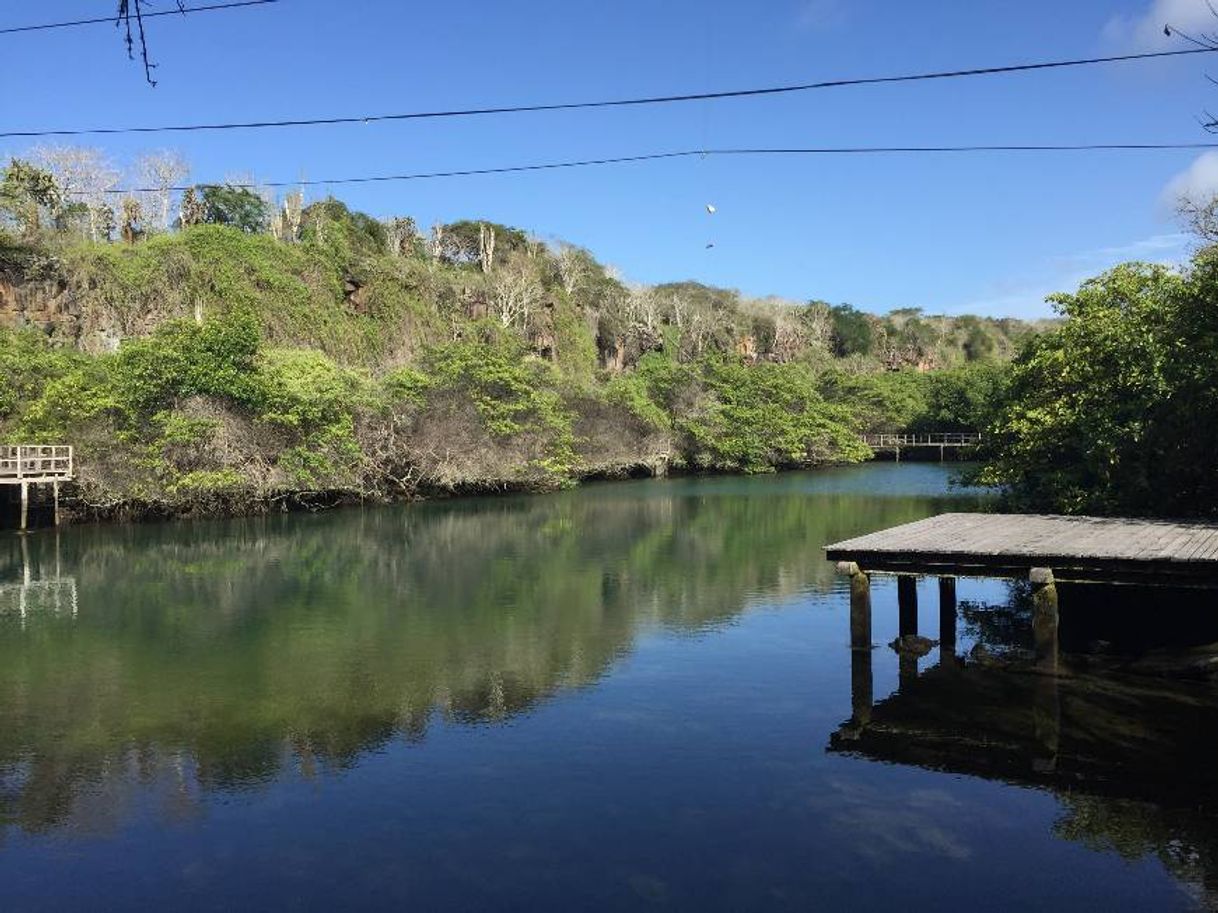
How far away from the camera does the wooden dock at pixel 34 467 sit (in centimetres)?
3098

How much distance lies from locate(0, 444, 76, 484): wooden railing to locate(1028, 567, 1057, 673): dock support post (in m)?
29.2

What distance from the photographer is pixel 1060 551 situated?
12.5 metres

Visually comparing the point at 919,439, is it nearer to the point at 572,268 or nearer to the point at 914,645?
the point at 572,268

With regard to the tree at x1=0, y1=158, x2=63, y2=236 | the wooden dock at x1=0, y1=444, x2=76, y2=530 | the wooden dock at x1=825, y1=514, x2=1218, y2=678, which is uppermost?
the tree at x1=0, y1=158, x2=63, y2=236

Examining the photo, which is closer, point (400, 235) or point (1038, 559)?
Answer: point (1038, 559)

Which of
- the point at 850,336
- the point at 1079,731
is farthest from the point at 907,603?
the point at 850,336

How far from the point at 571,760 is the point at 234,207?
54876 millimetres

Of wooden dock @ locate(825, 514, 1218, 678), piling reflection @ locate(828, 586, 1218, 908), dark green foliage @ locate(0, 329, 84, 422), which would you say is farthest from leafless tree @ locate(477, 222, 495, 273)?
piling reflection @ locate(828, 586, 1218, 908)

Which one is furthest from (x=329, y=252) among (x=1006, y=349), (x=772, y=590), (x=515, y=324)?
(x=1006, y=349)

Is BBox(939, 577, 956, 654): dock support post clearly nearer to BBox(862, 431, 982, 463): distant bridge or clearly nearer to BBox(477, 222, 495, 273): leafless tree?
BBox(477, 222, 495, 273): leafless tree

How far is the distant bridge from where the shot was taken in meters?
75.9

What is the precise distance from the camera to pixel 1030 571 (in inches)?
493

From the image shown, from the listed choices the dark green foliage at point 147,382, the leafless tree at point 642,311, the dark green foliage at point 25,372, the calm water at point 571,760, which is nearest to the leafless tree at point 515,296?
the leafless tree at point 642,311

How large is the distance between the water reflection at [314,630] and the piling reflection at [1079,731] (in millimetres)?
4410
